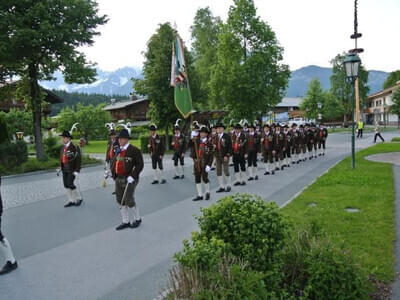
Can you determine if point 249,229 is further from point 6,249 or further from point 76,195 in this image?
point 76,195

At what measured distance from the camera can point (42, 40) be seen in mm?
17000

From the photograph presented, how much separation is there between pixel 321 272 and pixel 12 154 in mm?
17286

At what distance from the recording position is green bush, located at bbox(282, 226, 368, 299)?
3496 millimetres

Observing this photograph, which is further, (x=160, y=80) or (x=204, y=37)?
(x=204, y=37)

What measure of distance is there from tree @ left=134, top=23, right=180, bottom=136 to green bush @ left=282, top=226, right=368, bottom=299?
72.8 feet

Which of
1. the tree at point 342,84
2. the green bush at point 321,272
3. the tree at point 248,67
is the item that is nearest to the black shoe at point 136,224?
the green bush at point 321,272

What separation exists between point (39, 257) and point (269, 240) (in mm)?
4232

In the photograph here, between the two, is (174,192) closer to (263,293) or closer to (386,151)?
(263,293)

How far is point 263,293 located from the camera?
3.01m

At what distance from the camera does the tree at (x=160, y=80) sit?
993 inches

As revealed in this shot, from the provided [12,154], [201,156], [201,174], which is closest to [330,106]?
[12,154]

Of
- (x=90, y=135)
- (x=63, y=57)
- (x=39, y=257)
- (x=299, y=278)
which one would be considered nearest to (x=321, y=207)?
(x=299, y=278)

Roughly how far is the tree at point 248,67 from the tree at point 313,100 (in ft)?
125

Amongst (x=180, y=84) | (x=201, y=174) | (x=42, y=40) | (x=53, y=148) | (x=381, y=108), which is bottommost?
(x=201, y=174)
